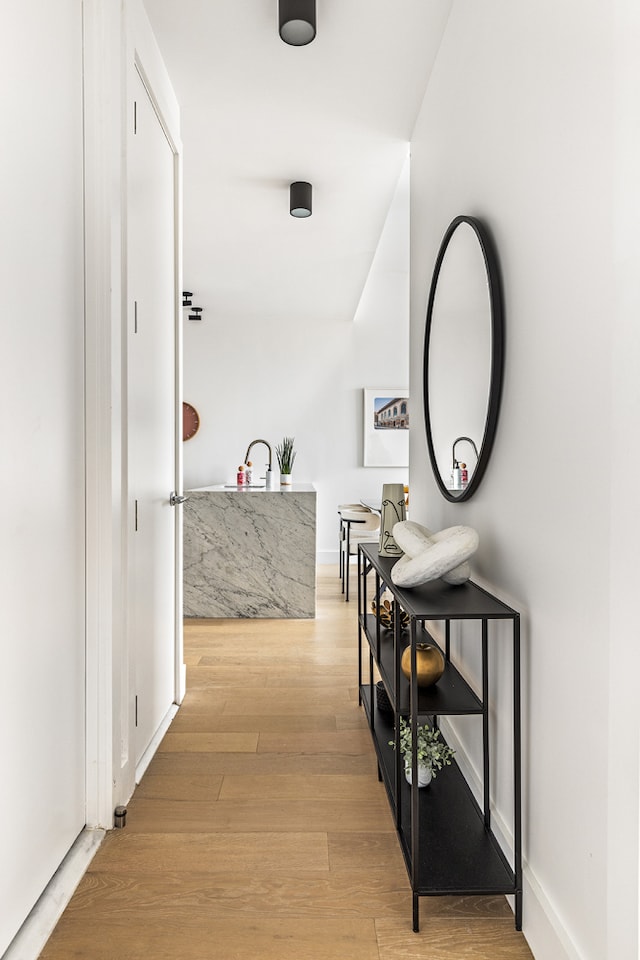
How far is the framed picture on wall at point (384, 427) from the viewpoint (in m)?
6.61

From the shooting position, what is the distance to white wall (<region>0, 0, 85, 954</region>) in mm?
1300

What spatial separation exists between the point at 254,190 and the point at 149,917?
3.32 m

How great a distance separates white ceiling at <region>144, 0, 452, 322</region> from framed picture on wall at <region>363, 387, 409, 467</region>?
2.02 metres

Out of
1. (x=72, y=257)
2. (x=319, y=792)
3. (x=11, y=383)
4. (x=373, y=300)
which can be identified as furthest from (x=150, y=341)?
(x=373, y=300)

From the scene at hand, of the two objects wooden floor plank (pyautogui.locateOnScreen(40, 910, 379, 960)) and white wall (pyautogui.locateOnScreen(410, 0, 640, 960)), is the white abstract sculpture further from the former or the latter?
wooden floor plank (pyautogui.locateOnScreen(40, 910, 379, 960))

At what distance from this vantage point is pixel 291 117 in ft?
9.10

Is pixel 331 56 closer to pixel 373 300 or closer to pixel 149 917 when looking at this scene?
pixel 149 917

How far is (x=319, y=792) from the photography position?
1985 mm

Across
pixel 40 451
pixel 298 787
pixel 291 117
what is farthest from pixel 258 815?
pixel 291 117

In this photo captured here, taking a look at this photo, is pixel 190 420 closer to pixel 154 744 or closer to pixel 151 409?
pixel 151 409

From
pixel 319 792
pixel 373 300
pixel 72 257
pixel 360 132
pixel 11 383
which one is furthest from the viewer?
pixel 373 300

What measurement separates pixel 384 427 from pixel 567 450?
17.9 ft

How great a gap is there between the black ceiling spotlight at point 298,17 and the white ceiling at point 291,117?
15 cm

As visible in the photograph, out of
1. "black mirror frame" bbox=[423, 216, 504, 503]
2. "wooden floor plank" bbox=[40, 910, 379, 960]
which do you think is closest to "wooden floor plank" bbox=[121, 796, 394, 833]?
"wooden floor plank" bbox=[40, 910, 379, 960]
